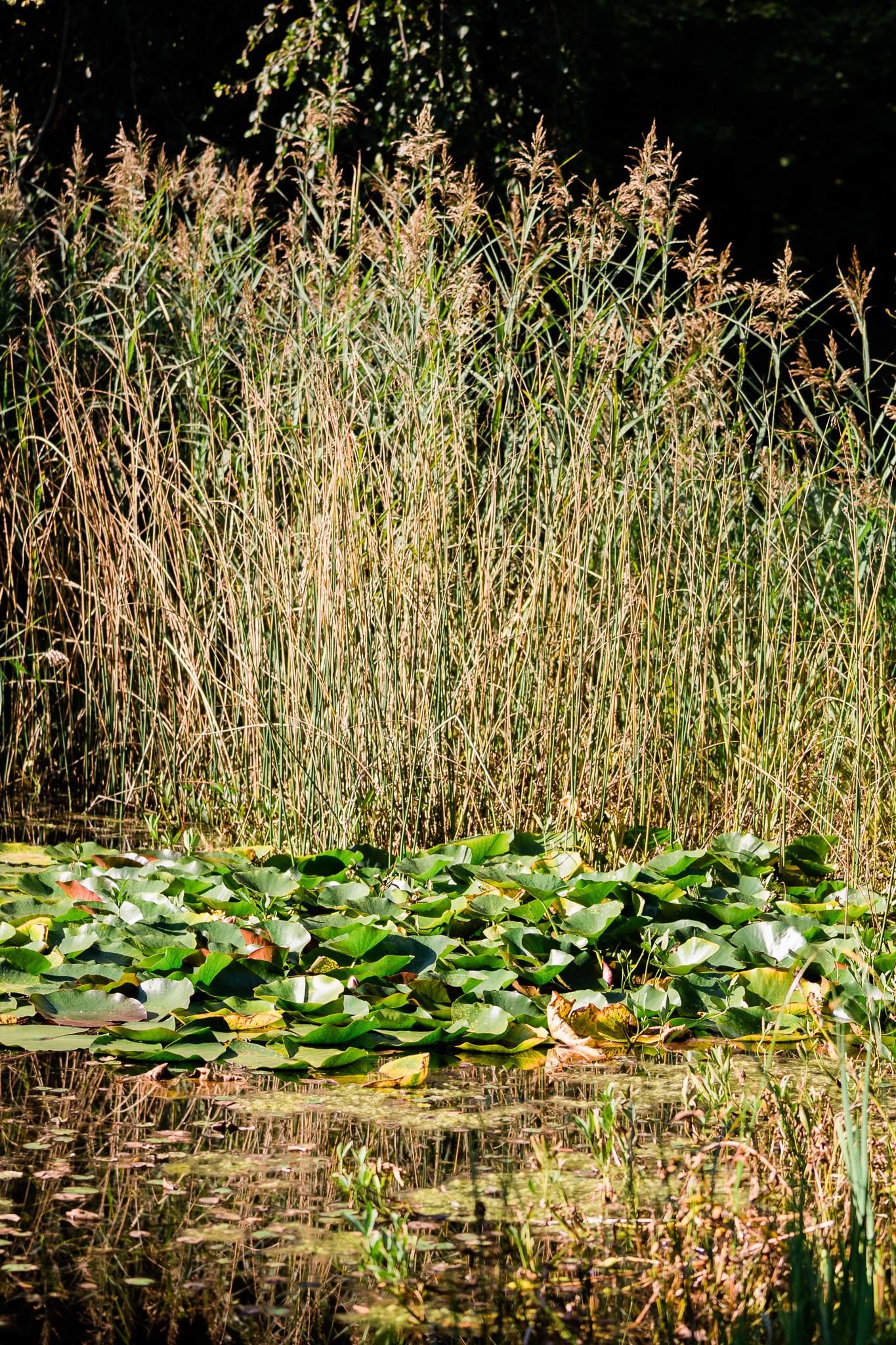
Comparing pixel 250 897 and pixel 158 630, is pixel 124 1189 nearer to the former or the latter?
pixel 250 897

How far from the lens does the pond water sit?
128cm

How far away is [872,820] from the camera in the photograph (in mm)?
3029

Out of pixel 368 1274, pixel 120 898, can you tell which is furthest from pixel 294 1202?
pixel 120 898

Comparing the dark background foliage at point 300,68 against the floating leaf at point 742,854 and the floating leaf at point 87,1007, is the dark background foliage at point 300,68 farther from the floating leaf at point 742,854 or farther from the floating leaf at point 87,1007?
the floating leaf at point 87,1007

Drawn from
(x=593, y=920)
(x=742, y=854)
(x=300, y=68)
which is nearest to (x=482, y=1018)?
(x=593, y=920)

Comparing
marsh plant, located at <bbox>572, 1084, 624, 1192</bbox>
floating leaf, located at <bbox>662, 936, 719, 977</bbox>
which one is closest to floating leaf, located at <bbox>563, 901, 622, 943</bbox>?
floating leaf, located at <bbox>662, 936, 719, 977</bbox>

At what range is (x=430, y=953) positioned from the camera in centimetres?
238

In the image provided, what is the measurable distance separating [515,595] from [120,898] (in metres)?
1.36

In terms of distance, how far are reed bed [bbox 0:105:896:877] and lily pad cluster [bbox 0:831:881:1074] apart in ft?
1.04

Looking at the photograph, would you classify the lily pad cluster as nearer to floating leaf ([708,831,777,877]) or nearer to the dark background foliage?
floating leaf ([708,831,777,877])

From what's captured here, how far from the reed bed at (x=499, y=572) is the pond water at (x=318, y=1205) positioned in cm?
130

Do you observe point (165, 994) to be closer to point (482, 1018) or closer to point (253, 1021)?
point (253, 1021)

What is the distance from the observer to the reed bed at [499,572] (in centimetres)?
326

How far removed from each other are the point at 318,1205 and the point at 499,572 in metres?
2.16
